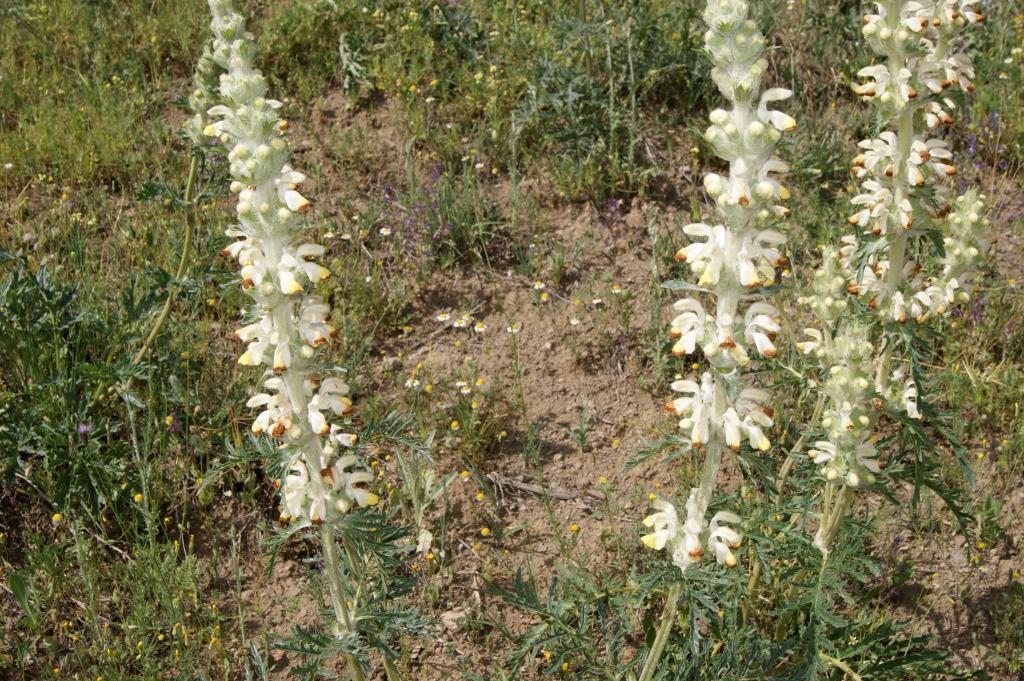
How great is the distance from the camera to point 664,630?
309 centimetres

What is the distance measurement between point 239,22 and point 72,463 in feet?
8.40

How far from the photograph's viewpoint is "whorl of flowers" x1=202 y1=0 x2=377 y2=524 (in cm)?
269

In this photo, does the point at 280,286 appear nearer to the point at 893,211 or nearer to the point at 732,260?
the point at 732,260

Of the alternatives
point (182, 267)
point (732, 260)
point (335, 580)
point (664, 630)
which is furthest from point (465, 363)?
point (732, 260)

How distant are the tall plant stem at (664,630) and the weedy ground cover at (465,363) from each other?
11 cm

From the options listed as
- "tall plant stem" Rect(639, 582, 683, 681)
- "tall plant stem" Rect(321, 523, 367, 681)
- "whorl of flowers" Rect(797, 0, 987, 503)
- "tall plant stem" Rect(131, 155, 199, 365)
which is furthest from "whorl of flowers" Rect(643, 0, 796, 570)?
"tall plant stem" Rect(131, 155, 199, 365)

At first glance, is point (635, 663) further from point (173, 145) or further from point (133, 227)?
point (173, 145)

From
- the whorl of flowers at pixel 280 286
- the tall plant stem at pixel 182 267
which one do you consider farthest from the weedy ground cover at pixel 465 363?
the whorl of flowers at pixel 280 286

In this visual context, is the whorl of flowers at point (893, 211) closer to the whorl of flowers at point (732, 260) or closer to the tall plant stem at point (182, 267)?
the whorl of flowers at point (732, 260)

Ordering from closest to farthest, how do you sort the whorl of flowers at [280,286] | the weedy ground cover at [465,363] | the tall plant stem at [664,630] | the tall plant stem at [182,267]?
the whorl of flowers at [280,286] → the tall plant stem at [664,630] → the weedy ground cover at [465,363] → the tall plant stem at [182,267]

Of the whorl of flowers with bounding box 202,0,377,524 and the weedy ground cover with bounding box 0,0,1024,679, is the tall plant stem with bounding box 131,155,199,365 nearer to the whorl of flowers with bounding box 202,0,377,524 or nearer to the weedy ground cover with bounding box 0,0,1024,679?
the weedy ground cover with bounding box 0,0,1024,679

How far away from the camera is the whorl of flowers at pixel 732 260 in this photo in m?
2.53

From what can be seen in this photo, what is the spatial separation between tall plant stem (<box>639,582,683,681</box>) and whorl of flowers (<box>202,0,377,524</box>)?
3.44ft

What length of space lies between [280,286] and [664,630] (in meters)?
1.72
